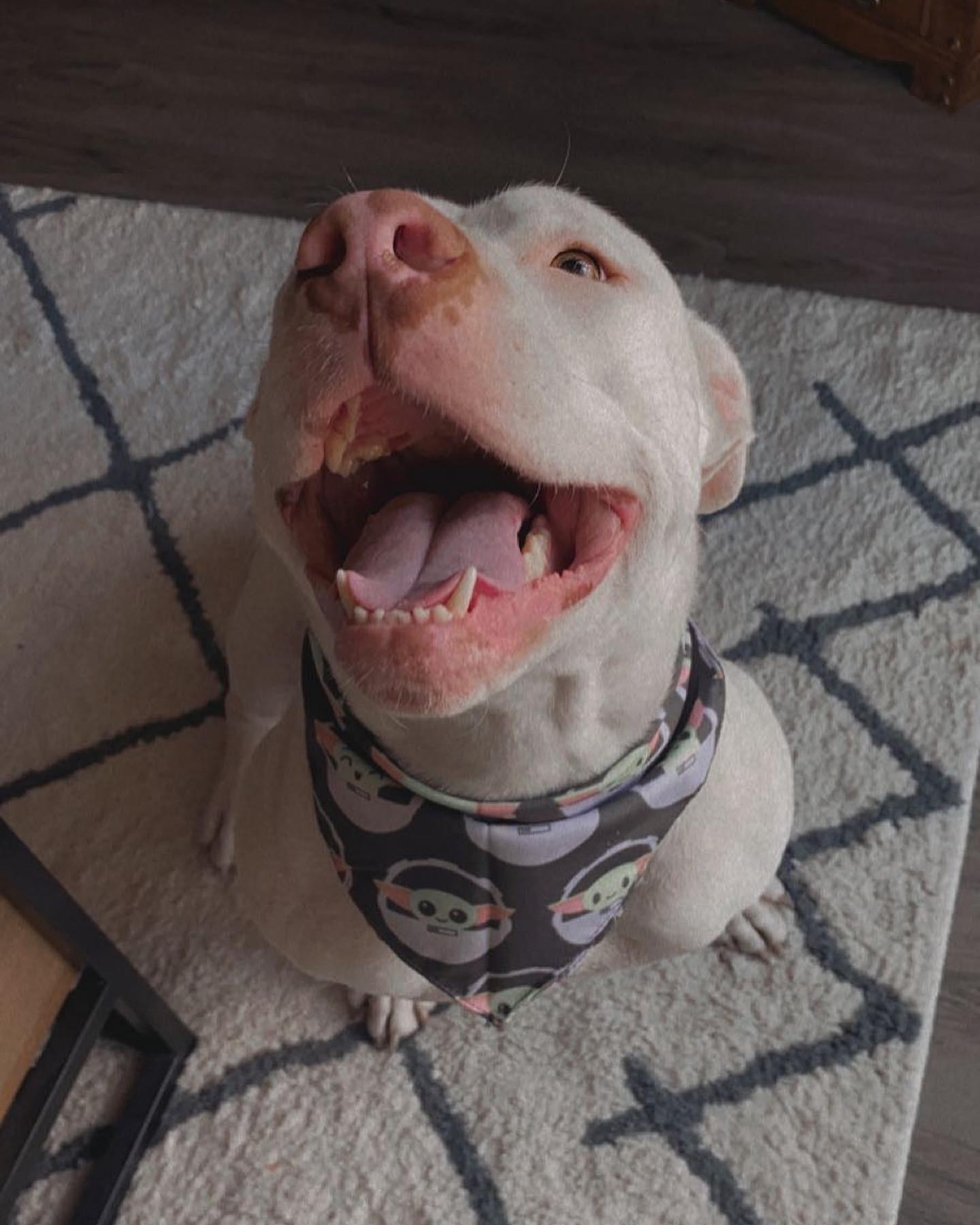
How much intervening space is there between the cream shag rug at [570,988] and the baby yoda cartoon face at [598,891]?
14.4 inches

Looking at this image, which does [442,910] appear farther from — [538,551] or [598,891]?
[538,551]

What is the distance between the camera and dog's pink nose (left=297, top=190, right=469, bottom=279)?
692 mm

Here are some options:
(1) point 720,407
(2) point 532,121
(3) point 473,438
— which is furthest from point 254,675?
(2) point 532,121

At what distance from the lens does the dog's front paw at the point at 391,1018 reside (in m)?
1.44

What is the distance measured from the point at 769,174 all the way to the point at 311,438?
70.9 inches

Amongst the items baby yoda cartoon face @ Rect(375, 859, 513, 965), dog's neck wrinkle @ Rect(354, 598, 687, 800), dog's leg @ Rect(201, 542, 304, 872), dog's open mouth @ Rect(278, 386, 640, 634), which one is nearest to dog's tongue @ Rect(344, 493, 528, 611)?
dog's open mouth @ Rect(278, 386, 640, 634)

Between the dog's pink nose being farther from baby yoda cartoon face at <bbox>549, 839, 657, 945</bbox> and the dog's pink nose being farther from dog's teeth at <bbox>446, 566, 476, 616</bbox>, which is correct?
baby yoda cartoon face at <bbox>549, 839, 657, 945</bbox>

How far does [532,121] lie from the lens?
7.97 ft

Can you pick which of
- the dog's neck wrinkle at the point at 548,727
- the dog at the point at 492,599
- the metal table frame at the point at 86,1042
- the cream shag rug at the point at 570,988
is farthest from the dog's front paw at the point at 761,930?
the metal table frame at the point at 86,1042

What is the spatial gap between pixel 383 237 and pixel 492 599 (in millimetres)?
211

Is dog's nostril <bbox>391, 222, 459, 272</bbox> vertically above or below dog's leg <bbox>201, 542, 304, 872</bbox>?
above

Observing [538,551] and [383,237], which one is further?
[538,551]

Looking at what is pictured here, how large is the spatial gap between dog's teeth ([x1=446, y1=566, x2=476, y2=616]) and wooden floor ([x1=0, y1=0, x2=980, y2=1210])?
4.98ft

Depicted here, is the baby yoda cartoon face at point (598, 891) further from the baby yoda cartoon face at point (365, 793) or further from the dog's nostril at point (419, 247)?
the dog's nostril at point (419, 247)
